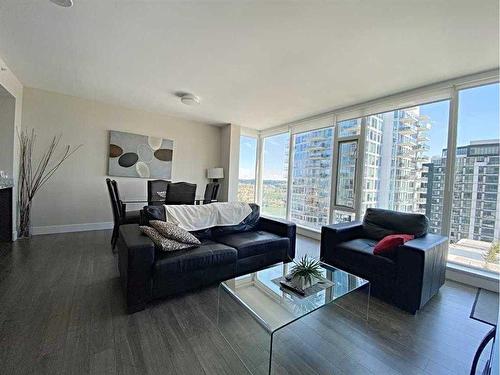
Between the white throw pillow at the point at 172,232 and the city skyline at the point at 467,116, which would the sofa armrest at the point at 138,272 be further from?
the city skyline at the point at 467,116

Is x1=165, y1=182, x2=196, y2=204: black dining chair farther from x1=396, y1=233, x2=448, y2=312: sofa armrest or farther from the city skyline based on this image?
the city skyline

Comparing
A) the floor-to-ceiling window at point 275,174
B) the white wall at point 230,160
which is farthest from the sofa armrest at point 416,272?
the white wall at point 230,160

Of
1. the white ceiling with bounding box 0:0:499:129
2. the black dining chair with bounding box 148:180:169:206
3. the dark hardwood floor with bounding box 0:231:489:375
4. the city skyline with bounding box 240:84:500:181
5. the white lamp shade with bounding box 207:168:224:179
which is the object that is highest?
the white ceiling with bounding box 0:0:499:129

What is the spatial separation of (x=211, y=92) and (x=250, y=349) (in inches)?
136

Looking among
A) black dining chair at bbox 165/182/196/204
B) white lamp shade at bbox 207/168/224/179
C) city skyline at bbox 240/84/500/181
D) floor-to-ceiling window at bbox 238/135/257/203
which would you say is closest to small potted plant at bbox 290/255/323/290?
black dining chair at bbox 165/182/196/204

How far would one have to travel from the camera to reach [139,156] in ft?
15.7

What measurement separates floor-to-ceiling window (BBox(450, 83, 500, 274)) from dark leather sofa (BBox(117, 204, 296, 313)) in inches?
85.4

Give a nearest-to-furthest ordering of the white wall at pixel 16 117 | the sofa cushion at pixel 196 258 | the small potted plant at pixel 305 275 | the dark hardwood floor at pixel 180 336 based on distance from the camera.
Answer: the dark hardwood floor at pixel 180 336
the small potted plant at pixel 305 275
the sofa cushion at pixel 196 258
the white wall at pixel 16 117

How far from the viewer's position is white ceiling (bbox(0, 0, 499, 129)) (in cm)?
186

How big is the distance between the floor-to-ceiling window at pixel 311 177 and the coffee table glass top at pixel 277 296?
265 centimetres

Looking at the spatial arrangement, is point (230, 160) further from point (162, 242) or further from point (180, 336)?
point (180, 336)

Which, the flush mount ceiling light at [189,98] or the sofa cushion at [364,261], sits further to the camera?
the flush mount ceiling light at [189,98]

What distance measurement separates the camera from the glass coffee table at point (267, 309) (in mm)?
1444

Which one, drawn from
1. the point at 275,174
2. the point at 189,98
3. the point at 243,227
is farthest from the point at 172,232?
the point at 275,174
